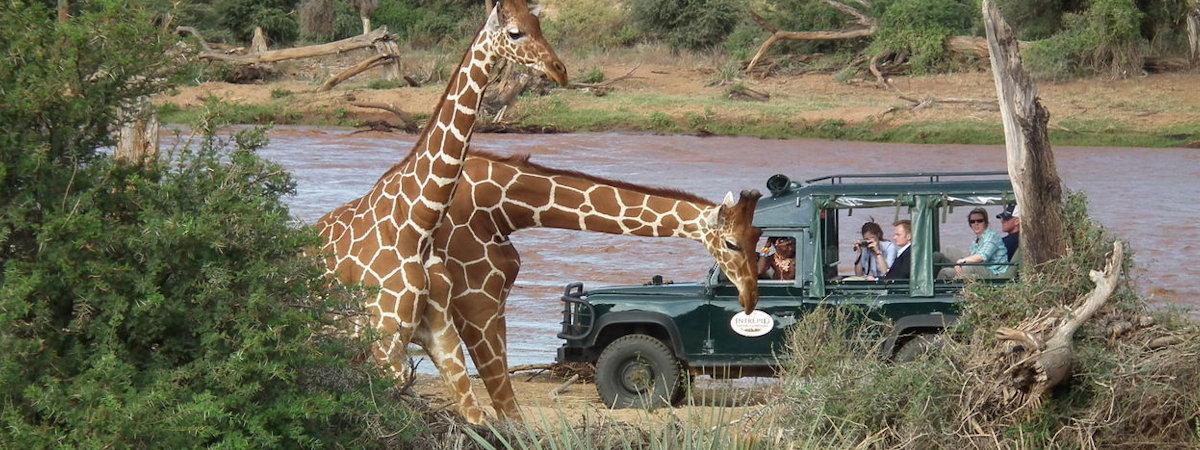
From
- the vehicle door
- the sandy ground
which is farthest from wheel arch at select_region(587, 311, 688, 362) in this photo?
the sandy ground

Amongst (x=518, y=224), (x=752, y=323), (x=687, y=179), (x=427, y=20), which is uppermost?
(x=427, y=20)

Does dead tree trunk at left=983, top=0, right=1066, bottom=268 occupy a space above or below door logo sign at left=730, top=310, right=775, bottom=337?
above

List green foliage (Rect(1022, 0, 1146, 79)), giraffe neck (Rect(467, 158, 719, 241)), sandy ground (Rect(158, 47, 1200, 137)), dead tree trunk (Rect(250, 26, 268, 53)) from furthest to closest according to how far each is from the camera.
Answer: dead tree trunk (Rect(250, 26, 268, 53)) < green foliage (Rect(1022, 0, 1146, 79)) < sandy ground (Rect(158, 47, 1200, 137)) < giraffe neck (Rect(467, 158, 719, 241))

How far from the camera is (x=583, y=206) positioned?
9.95 metres

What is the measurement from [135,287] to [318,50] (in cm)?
2727

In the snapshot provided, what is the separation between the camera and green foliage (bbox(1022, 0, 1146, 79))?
28656 millimetres

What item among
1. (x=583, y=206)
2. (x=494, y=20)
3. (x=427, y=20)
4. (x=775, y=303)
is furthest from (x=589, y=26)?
(x=494, y=20)

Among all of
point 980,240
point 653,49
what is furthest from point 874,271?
point 653,49

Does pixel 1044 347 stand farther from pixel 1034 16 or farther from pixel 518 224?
pixel 1034 16

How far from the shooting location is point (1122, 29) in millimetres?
28609

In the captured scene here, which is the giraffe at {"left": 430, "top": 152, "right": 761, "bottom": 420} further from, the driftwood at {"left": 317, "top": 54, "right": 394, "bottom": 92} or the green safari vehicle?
the driftwood at {"left": 317, "top": 54, "right": 394, "bottom": 92}

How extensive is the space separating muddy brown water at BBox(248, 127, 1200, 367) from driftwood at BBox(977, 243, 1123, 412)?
6.90 meters

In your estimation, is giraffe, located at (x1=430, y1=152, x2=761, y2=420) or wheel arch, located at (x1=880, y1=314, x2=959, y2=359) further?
wheel arch, located at (x1=880, y1=314, x2=959, y2=359)

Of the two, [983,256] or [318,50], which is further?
[318,50]
